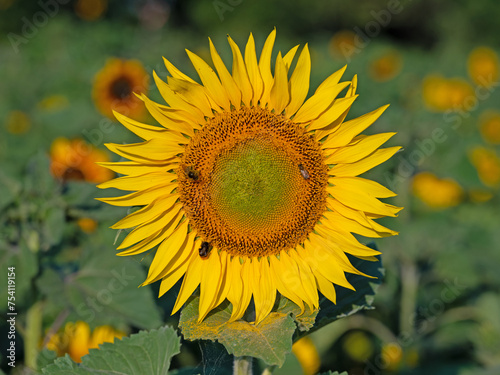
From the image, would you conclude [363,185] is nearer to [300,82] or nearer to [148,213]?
[300,82]

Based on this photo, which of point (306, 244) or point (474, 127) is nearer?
point (306, 244)

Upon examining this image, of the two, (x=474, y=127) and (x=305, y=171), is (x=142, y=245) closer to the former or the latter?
(x=305, y=171)

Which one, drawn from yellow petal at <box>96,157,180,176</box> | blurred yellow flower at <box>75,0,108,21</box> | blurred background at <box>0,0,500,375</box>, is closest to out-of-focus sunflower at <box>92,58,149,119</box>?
blurred background at <box>0,0,500,375</box>

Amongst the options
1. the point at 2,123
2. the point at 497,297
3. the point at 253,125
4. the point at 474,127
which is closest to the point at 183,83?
the point at 253,125

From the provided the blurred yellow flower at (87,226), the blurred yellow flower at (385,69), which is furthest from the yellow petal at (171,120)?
the blurred yellow flower at (385,69)

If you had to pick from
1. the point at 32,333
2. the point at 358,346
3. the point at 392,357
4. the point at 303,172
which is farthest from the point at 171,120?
the point at 358,346

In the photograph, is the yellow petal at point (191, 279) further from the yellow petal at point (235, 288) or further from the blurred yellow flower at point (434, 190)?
the blurred yellow flower at point (434, 190)
